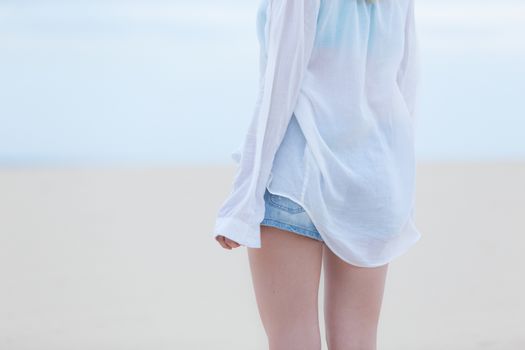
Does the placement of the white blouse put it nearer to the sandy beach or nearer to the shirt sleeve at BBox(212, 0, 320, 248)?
the shirt sleeve at BBox(212, 0, 320, 248)

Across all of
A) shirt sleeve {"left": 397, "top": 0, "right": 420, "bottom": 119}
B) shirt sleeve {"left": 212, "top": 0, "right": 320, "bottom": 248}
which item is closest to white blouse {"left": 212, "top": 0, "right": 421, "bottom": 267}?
shirt sleeve {"left": 212, "top": 0, "right": 320, "bottom": 248}

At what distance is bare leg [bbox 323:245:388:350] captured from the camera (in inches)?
84.6

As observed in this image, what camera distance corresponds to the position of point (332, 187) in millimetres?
2010

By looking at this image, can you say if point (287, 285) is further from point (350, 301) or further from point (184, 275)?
point (184, 275)

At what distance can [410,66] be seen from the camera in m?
2.31

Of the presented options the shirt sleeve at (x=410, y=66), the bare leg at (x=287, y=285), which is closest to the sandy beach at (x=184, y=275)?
the shirt sleeve at (x=410, y=66)

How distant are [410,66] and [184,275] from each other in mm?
3670

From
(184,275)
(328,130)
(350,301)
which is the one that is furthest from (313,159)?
(184,275)

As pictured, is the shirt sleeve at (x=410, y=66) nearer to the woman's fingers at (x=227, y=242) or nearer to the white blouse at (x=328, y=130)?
the white blouse at (x=328, y=130)

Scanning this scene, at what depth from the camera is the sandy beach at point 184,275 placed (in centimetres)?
443

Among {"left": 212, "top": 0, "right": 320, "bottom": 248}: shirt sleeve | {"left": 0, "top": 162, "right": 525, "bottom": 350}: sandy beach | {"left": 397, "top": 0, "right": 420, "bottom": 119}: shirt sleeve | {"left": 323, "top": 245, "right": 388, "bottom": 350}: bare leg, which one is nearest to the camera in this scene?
{"left": 212, "top": 0, "right": 320, "bottom": 248}: shirt sleeve

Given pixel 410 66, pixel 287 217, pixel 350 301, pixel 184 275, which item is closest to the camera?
pixel 287 217

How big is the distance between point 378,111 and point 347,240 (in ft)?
0.96

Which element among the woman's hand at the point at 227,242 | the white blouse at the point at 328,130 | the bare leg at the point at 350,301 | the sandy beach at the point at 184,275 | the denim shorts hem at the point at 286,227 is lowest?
the sandy beach at the point at 184,275
